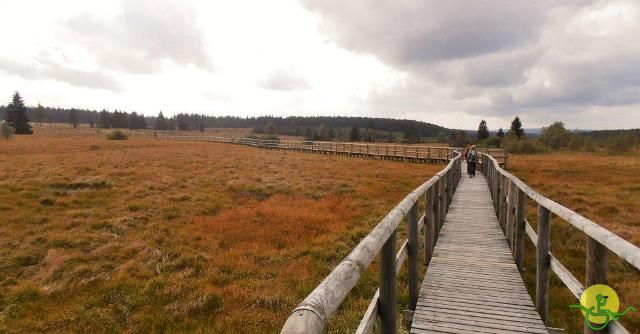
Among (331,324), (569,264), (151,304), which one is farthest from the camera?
(569,264)

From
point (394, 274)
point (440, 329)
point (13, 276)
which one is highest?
point (394, 274)

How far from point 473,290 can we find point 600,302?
2.53 metres

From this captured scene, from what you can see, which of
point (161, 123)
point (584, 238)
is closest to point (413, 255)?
point (584, 238)

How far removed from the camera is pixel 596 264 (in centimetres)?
293

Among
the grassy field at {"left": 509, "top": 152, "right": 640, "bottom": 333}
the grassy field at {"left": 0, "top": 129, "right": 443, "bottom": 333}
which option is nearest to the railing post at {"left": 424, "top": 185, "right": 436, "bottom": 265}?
the grassy field at {"left": 0, "top": 129, "right": 443, "bottom": 333}

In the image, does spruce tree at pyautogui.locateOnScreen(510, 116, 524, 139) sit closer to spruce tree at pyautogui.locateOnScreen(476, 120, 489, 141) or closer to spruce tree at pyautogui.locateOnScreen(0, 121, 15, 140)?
spruce tree at pyautogui.locateOnScreen(476, 120, 489, 141)

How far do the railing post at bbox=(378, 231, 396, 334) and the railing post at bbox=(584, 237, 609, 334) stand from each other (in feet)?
4.99

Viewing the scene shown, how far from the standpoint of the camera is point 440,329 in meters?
4.20

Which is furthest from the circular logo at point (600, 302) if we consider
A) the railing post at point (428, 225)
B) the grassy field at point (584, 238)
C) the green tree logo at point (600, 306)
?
the grassy field at point (584, 238)

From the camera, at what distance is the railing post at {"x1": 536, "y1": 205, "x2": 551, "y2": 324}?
4.53m

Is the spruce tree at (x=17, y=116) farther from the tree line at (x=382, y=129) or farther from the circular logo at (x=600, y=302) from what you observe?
the circular logo at (x=600, y=302)

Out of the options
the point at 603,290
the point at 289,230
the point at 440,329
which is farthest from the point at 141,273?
the point at 603,290

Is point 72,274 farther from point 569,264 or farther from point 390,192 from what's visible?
point 390,192

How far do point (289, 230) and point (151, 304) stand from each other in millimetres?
4976
